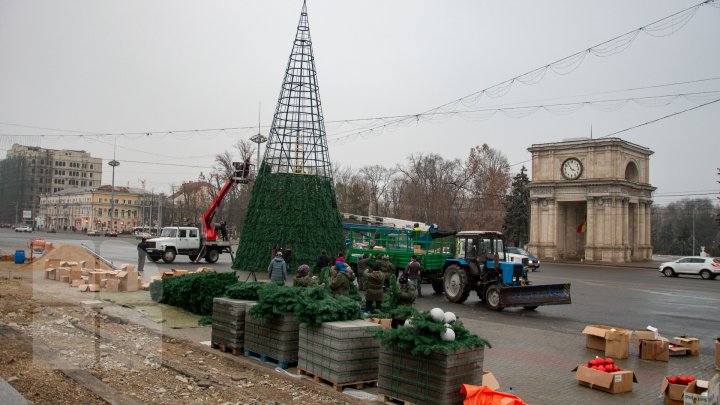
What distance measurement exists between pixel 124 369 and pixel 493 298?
39.1ft

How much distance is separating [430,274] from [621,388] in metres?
12.9

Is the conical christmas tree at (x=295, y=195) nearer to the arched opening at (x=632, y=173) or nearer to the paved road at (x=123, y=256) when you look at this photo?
the paved road at (x=123, y=256)

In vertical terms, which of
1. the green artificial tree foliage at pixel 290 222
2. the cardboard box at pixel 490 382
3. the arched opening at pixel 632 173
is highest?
the arched opening at pixel 632 173

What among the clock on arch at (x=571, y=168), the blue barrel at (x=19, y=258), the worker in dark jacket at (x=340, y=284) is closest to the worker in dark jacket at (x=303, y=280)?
the worker in dark jacket at (x=340, y=284)

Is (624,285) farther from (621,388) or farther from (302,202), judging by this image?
(621,388)

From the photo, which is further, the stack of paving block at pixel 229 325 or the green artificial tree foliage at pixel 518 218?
the green artificial tree foliage at pixel 518 218

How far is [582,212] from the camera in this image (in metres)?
56.4

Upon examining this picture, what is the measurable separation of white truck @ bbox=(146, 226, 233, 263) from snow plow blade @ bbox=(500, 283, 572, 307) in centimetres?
2034

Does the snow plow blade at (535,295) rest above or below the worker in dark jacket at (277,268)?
below

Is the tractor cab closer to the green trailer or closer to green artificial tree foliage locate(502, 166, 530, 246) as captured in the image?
the green trailer

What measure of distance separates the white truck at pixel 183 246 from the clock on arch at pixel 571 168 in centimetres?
3462

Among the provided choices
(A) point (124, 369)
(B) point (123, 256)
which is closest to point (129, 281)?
(A) point (124, 369)

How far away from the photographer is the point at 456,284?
1895 cm

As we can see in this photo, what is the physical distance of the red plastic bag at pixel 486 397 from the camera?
600 centimetres
